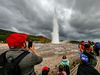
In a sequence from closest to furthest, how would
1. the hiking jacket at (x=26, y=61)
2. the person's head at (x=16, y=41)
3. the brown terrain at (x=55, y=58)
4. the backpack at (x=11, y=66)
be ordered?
the backpack at (x=11, y=66) < the hiking jacket at (x=26, y=61) < the person's head at (x=16, y=41) < the brown terrain at (x=55, y=58)

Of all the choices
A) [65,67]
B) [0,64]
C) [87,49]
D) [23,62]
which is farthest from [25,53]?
[65,67]

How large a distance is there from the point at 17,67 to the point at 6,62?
0.28 m

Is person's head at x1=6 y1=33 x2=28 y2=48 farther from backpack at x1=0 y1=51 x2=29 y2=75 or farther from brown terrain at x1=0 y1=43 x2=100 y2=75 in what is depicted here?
brown terrain at x1=0 y1=43 x2=100 y2=75

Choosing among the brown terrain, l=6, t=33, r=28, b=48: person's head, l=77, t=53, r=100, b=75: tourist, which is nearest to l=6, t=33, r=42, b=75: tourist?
l=6, t=33, r=28, b=48: person's head

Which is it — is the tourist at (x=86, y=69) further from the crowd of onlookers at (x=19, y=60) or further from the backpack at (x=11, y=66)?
the backpack at (x=11, y=66)

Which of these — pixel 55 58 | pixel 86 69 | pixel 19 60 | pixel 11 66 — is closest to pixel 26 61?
pixel 19 60

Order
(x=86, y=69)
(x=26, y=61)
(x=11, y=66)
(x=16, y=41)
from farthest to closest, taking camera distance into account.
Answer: (x=86, y=69)
(x=16, y=41)
(x=26, y=61)
(x=11, y=66)

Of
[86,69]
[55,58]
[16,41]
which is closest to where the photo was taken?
[16,41]

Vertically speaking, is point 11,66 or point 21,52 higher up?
point 21,52

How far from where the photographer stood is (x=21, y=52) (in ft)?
14.8

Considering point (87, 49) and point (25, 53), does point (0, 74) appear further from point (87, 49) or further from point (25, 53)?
point (87, 49)

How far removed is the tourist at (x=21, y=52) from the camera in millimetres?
4434

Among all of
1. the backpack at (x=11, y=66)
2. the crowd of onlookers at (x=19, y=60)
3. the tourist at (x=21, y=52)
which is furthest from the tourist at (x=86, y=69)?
the backpack at (x=11, y=66)

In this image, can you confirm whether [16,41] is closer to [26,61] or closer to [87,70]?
[26,61]
